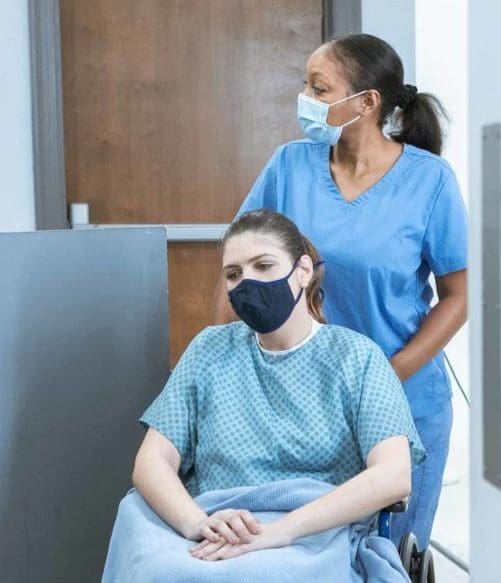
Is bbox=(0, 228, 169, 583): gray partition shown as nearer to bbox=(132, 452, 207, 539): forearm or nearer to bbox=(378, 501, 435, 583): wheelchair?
bbox=(132, 452, 207, 539): forearm

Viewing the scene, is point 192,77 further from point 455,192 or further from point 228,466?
point 228,466

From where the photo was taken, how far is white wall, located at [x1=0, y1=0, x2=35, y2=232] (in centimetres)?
316

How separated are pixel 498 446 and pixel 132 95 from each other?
8.18 feet

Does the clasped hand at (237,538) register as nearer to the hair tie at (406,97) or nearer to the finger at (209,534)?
the finger at (209,534)

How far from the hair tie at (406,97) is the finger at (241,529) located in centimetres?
100

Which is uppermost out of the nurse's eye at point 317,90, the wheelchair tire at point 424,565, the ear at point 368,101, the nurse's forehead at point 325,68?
the nurse's forehead at point 325,68

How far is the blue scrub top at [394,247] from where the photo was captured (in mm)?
2043

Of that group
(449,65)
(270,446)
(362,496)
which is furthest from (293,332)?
(449,65)

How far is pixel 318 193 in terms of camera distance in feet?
6.98

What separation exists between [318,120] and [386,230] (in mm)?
278

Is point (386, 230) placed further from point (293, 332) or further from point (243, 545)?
point (243, 545)

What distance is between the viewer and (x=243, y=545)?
5.44ft

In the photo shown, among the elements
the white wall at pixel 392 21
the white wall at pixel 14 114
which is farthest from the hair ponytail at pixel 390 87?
the white wall at pixel 14 114

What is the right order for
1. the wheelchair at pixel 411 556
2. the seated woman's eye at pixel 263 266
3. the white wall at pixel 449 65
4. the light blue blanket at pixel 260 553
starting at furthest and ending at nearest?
the white wall at pixel 449 65, the seated woman's eye at pixel 263 266, the wheelchair at pixel 411 556, the light blue blanket at pixel 260 553
